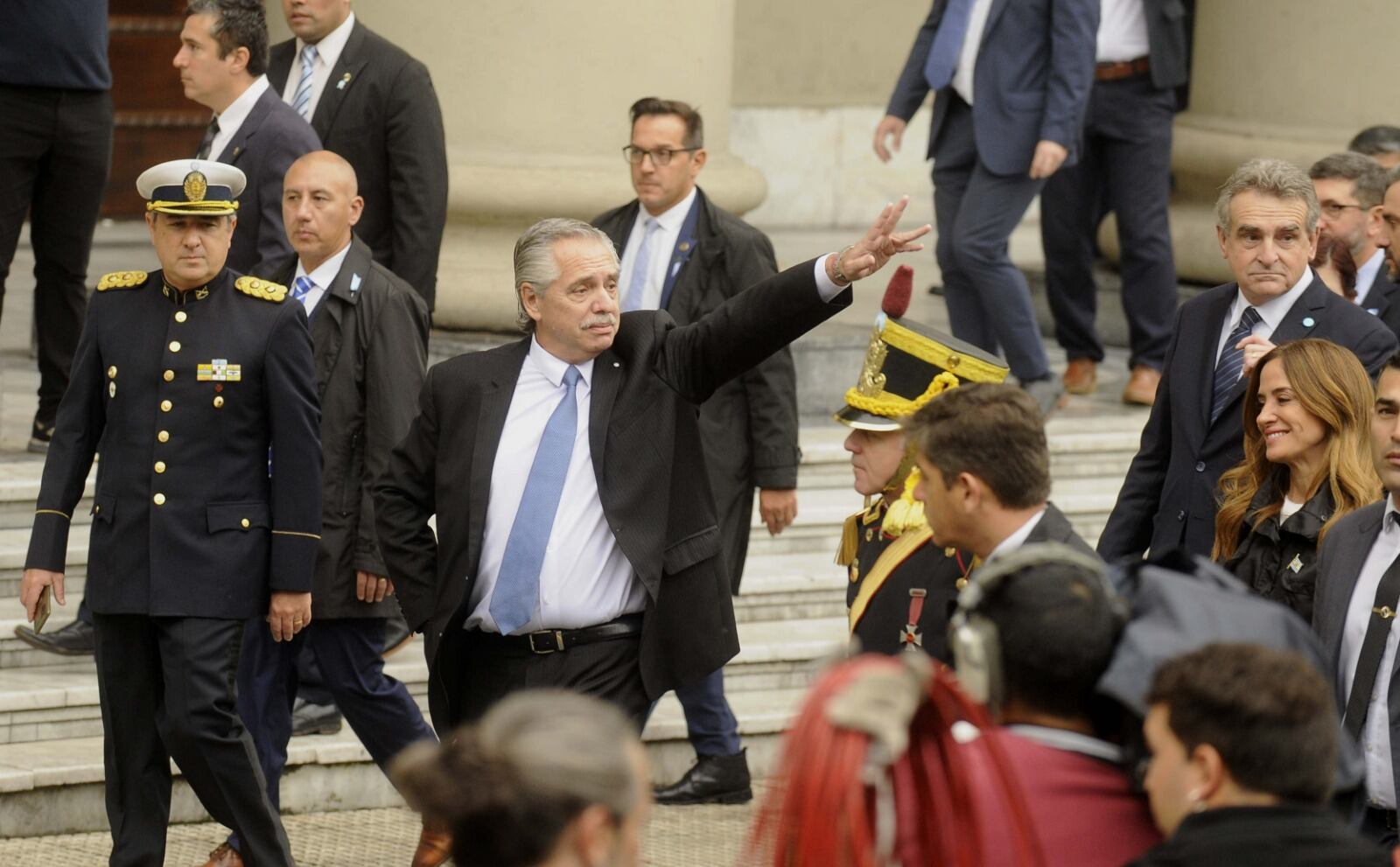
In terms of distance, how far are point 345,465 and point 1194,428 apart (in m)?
2.11

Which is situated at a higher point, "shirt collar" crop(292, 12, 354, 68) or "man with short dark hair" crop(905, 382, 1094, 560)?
"shirt collar" crop(292, 12, 354, 68)

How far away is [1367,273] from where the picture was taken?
20.2 feet

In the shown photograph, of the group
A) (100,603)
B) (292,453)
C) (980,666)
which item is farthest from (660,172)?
(980,666)

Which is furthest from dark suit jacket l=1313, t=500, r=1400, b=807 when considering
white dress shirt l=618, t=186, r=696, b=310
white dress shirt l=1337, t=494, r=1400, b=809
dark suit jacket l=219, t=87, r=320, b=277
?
dark suit jacket l=219, t=87, r=320, b=277

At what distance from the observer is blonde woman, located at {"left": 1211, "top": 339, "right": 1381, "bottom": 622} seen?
A: 4324 mm

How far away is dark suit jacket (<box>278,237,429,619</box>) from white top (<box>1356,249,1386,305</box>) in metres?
2.72

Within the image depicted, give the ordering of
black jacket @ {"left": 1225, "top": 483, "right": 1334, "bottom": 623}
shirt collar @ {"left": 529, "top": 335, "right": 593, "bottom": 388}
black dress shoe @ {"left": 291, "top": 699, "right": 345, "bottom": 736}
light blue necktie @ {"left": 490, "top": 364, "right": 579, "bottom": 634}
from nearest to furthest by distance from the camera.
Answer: black jacket @ {"left": 1225, "top": 483, "right": 1334, "bottom": 623} → light blue necktie @ {"left": 490, "top": 364, "right": 579, "bottom": 634} → shirt collar @ {"left": 529, "top": 335, "right": 593, "bottom": 388} → black dress shoe @ {"left": 291, "top": 699, "right": 345, "bottom": 736}

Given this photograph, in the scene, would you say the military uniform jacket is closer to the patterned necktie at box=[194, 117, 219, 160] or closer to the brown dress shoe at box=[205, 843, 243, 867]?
the brown dress shoe at box=[205, 843, 243, 867]

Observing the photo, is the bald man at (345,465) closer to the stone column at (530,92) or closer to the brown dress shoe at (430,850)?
the brown dress shoe at (430,850)

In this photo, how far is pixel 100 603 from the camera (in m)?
4.85

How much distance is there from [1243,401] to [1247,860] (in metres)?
2.48

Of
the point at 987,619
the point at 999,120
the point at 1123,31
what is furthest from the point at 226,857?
the point at 1123,31

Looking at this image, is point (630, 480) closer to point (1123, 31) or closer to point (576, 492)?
point (576, 492)

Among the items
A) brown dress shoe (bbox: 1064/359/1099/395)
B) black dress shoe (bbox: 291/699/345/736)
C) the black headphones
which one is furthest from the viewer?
brown dress shoe (bbox: 1064/359/1099/395)
